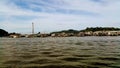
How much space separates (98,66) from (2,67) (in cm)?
668

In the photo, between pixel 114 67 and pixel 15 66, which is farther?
pixel 15 66

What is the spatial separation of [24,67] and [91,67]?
4.61 meters

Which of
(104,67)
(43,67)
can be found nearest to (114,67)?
(104,67)

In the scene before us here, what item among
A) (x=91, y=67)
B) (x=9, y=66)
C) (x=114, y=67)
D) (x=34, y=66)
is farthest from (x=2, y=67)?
(x=114, y=67)

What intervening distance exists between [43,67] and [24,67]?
1.32 meters

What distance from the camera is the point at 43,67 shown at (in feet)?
54.1

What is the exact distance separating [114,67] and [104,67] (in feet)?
2.16

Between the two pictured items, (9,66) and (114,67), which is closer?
(114,67)

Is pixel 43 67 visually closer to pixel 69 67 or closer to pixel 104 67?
pixel 69 67

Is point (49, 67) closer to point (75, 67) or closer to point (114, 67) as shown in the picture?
point (75, 67)

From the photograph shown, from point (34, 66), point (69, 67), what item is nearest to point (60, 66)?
point (69, 67)

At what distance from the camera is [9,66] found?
17.1 metres

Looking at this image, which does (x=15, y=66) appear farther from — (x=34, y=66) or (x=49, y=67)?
(x=49, y=67)

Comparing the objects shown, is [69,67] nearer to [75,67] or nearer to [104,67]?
[75,67]
